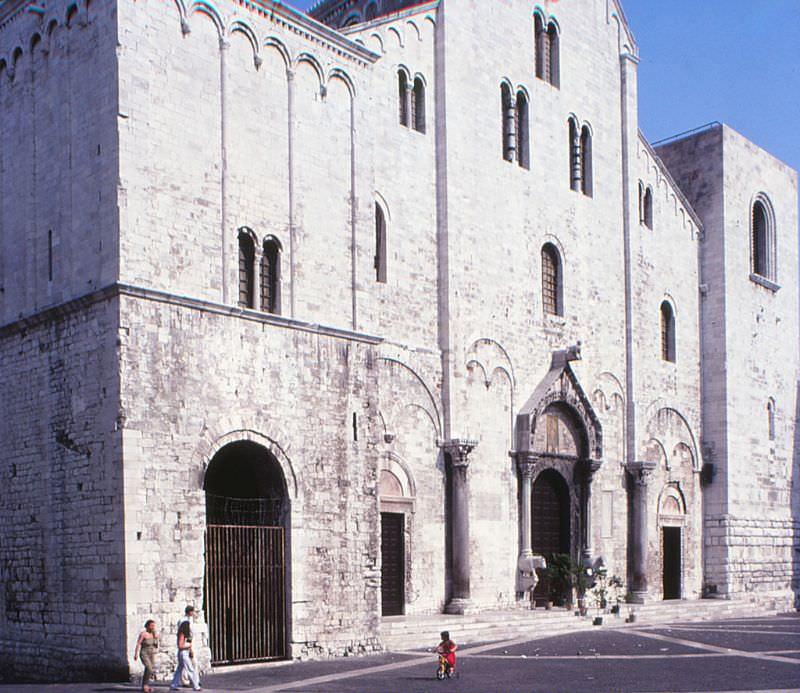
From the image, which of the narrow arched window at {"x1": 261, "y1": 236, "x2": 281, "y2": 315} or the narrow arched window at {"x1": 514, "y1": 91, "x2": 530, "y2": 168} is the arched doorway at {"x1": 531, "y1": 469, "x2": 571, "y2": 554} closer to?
the narrow arched window at {"x1": 514, "y1": 91, "x2": 530, "y2": 168}

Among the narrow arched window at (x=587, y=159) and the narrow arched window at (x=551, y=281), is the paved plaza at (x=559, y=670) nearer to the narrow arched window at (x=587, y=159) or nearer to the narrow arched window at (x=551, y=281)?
the narrow arched window at (x=551, y=281)

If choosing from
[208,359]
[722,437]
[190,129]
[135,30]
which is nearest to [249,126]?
[190,129]

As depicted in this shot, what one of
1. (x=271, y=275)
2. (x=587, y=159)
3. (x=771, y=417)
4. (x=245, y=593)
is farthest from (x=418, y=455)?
(x=771, y=417)

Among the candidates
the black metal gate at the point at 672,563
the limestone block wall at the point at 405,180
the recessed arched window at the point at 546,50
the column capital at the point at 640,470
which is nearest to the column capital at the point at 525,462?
the limestone block wall at the point at 405,180

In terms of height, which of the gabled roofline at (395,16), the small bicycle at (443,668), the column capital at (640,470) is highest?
the gabled roofline at (395,16)

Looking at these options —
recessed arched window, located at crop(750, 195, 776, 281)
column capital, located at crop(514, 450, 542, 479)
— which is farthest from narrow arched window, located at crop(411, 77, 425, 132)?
recessed arched window, located at crop(750, 195, 776, 281)

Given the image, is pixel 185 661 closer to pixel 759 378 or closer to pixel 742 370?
pixel 742 370

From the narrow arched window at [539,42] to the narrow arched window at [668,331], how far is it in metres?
7.51

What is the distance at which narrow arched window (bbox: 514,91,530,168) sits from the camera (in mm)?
26672

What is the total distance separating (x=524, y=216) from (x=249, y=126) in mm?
9345

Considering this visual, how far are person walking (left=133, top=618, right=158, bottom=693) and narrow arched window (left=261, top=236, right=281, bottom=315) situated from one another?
575 centimetres

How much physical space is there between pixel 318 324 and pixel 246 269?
1535mm

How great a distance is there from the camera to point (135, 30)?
1717cm

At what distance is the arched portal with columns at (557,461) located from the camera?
25203 millimetres
